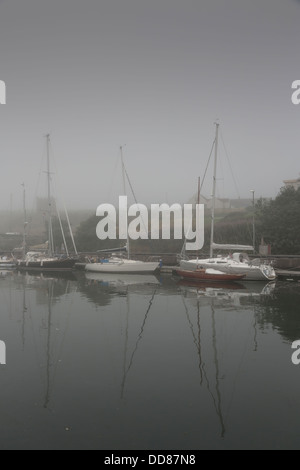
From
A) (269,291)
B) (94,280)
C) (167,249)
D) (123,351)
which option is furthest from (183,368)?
(167,249)

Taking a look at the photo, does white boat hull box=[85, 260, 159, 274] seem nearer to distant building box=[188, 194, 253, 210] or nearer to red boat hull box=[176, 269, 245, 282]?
red boat hull box=[176, 269, 245, 282]

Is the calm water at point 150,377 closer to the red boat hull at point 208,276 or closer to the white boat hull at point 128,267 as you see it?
the red boat hull at point 208,276

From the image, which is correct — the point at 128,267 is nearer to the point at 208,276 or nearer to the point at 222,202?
the point at 208,276

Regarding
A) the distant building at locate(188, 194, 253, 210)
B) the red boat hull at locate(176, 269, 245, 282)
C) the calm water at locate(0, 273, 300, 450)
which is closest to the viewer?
the calm water at locate(0, 273, 300, 450)

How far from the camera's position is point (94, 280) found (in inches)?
1556

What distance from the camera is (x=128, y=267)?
4453cm

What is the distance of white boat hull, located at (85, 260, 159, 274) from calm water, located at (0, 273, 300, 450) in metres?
20.3

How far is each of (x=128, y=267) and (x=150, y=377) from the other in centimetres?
3301

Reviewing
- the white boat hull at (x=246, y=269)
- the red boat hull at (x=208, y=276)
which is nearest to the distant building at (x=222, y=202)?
the white boat hull at (x=246, y=269)

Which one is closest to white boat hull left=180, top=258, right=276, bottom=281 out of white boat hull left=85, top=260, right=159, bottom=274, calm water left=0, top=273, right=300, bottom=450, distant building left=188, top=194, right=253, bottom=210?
white boat hull left=85, top=260, right=159, bottom=274

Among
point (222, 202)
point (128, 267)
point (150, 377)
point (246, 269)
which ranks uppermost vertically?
point (222, 202)

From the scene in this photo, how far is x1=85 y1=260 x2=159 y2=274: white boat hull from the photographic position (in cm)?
4391

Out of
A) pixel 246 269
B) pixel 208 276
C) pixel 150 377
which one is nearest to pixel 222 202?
pixel 246 269

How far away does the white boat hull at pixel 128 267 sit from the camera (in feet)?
144
